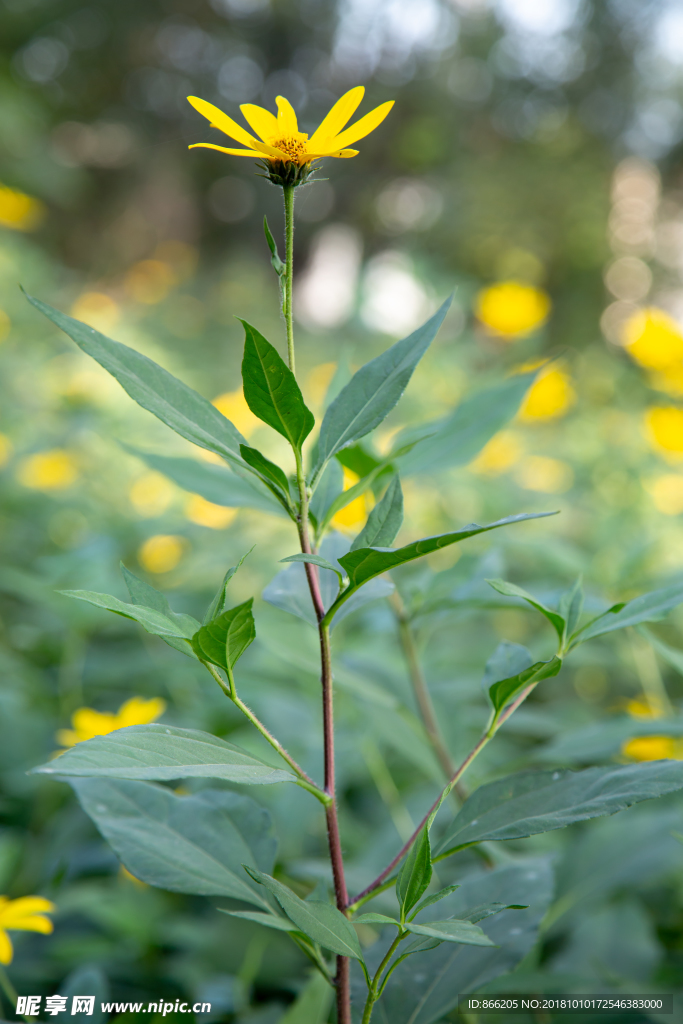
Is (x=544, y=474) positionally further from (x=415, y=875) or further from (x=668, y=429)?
(x=415, y=875)

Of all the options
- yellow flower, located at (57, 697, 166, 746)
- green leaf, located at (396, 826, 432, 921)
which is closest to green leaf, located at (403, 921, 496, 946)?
green leaf, located at (396, 826, 432, 921)

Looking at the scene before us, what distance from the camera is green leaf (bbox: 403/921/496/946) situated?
23cm

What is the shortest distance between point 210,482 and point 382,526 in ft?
0.56

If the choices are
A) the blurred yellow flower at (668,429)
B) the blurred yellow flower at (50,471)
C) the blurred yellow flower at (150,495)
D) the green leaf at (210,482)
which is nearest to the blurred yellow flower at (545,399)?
the blurred yellow flower at (668,429)

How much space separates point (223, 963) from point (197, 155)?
6893mm

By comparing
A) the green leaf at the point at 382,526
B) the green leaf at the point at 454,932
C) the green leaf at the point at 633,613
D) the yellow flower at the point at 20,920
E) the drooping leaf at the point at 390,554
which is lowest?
the yellow flower at the point at 20,920

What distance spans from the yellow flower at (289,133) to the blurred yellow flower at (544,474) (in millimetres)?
980

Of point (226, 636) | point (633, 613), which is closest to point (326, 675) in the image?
point (226, 636)

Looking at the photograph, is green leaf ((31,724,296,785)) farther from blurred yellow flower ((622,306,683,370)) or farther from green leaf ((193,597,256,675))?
blurred yellow flower ((622,306,683,370))

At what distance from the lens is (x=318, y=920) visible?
26 cm

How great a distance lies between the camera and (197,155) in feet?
20.4

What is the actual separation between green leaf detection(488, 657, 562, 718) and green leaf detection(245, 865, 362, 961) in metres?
0.11

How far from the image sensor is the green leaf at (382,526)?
0.27m

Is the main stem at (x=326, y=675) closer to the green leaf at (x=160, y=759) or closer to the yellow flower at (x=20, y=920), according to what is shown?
the green leaf at (x=160, y=759)
